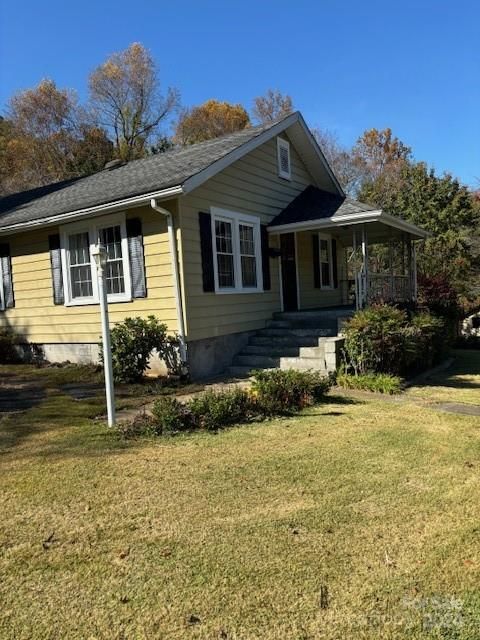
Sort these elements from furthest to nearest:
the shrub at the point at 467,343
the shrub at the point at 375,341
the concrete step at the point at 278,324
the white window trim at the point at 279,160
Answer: the shrub at the point at 467,343
the white window trim at the point at 279,160
the concrete step at the point at 278,324
the shrub at the point at 375,341

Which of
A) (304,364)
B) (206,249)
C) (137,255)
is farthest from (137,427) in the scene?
(206,249)

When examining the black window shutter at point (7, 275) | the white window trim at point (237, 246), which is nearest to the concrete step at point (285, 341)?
the white window trim at point (237, 246)

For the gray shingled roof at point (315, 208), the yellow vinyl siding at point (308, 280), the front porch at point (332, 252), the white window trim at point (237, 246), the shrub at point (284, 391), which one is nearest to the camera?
the shrub at point (284, 391)

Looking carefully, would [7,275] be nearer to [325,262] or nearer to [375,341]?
[325,262]

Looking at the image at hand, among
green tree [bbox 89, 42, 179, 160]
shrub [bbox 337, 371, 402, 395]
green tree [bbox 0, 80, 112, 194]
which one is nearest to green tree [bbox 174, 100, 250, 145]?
green tree [bbox 89, 42, 179, 160]

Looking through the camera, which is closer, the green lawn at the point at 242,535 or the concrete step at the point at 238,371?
the green lawn at the point at 242,535

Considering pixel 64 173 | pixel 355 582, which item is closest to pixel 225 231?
pixel 355 582

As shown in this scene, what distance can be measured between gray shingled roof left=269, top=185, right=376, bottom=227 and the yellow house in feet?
0.16

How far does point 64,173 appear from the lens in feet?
101

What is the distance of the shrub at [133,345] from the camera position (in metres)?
8.84

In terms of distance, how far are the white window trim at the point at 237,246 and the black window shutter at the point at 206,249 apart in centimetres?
11

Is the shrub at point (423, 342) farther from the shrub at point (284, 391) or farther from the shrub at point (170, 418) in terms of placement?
the shrub at point (170, 418)

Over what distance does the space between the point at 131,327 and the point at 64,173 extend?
81.5 feet

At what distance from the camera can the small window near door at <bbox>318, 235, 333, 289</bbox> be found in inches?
569
